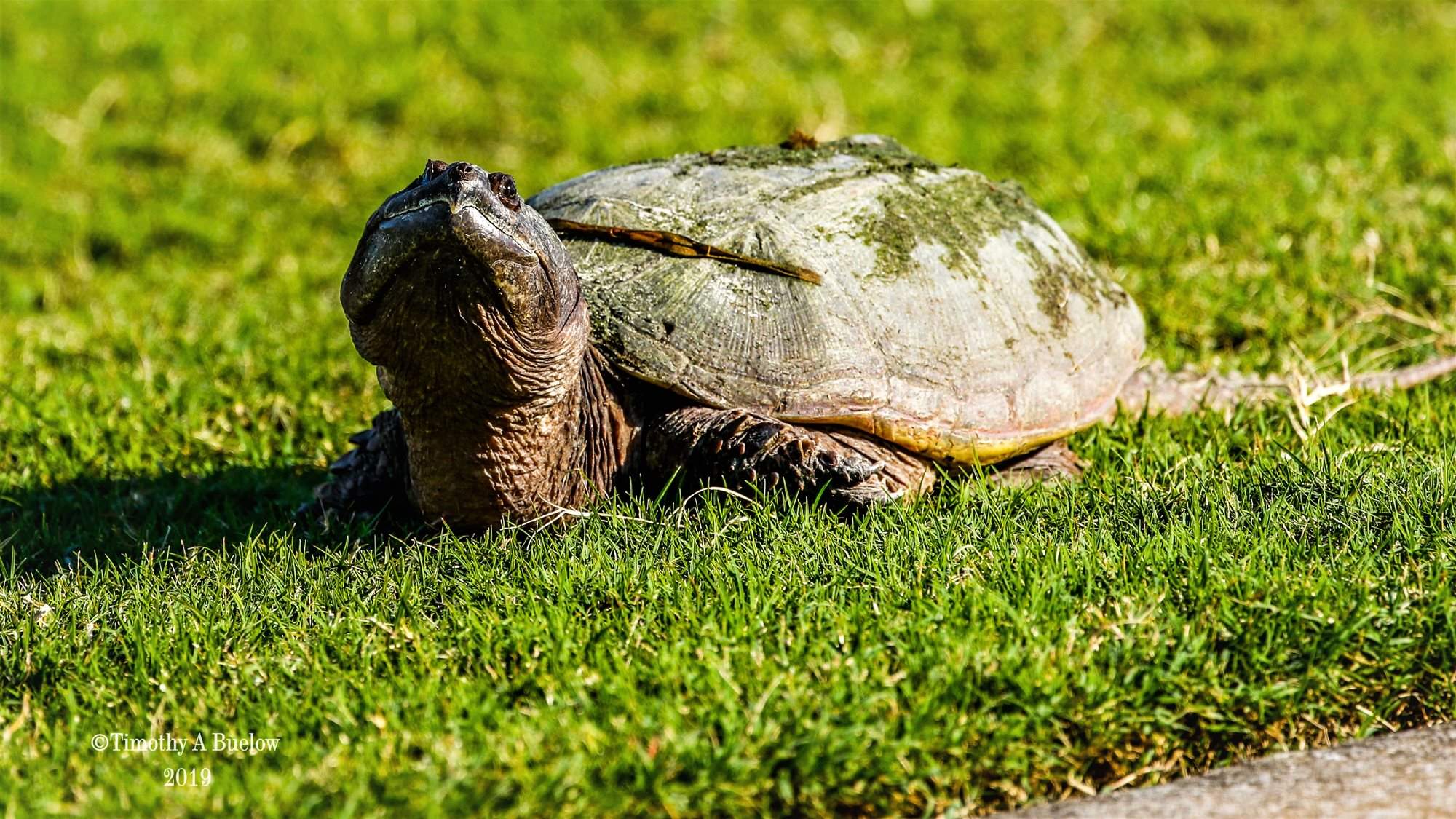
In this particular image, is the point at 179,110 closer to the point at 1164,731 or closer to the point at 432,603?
the point at 432,603

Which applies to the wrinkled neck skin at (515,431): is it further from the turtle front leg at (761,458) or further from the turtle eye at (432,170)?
the turtle eye at (432,170)

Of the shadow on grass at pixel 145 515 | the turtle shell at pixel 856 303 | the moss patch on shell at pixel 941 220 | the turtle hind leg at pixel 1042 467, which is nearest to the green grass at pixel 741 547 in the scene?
the shadow on grass at pixel 145 515

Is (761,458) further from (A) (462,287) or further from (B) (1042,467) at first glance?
(B) (1042,467)

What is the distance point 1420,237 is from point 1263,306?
1.08 m

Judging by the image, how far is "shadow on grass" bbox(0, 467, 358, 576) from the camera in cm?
400

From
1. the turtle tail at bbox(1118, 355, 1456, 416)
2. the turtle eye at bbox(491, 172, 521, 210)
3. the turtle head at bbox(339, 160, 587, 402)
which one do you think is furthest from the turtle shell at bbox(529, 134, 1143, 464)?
the turtle eye at bbox(491, 172, 521, 210)

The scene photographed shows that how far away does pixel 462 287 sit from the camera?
330 centimetres

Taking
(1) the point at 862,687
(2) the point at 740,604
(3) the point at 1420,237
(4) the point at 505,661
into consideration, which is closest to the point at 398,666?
(4) the point at 505,661

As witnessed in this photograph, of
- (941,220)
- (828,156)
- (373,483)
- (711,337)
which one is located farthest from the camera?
(828,156)

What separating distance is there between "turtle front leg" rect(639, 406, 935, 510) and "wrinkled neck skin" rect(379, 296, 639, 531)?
0.18 metres

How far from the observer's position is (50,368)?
5.86 m

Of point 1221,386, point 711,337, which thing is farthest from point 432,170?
point 1221,386

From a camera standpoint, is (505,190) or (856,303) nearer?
(505,190)

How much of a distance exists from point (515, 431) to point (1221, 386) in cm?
247
